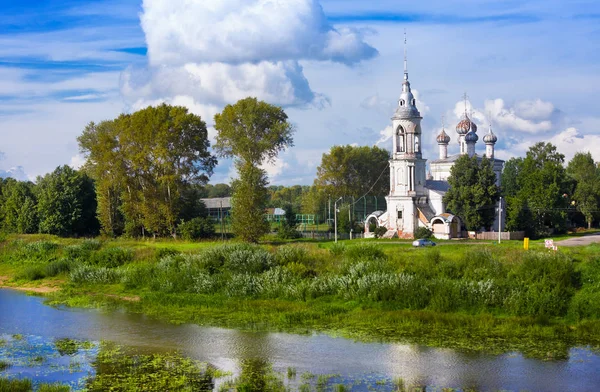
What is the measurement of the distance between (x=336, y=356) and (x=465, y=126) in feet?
205

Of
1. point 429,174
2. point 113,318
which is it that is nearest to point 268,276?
point 113,318

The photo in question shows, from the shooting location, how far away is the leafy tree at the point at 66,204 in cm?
6581

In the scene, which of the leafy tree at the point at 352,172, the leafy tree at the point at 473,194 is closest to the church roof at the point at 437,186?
the leafy tree at the point at 473,194

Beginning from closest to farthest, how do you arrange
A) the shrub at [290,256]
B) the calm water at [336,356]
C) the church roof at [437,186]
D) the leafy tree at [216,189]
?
1. the calm water at [336,356]
2. the shrub at [290,256]
3. the church roof at [437,186]
4. the leafy tree at [216,189]

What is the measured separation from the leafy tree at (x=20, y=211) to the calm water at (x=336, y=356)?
4110 centimetres

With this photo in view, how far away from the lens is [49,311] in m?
31.5

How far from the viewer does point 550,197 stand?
7331 cm

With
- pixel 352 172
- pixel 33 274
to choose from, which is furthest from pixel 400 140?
pixel 33 274

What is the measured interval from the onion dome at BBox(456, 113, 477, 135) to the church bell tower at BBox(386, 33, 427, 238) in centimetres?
1581

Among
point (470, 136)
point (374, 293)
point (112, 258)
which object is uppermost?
point (470, 136)

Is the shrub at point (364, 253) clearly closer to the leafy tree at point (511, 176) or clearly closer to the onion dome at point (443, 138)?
the onion dome at point (443, 138)

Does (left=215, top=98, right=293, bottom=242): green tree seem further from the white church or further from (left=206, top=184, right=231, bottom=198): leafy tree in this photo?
Answer: (left=206, top=184, right=231, bottom=198): leafy tree

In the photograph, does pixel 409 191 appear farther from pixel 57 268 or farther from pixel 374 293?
pixel 374 293

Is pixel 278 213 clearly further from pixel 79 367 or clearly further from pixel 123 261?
pixel 79 367
